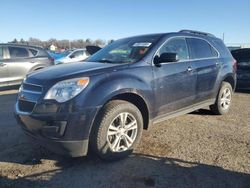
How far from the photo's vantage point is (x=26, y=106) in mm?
3918

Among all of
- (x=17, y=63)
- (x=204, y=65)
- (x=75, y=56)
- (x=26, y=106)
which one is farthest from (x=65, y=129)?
(x=75, y=56)

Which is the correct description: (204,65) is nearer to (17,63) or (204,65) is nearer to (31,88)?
(31,88)

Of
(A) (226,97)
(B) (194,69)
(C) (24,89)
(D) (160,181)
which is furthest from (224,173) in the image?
(A) (226,97)

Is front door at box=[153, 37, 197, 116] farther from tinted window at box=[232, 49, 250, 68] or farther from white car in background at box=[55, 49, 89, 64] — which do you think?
white car in background at box=[55, 49, 89, 64]

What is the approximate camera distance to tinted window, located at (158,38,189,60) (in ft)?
16.3

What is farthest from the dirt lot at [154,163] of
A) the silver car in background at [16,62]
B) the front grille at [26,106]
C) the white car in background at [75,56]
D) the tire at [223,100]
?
the white car in background at [75,56]

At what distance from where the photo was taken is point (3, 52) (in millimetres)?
10070

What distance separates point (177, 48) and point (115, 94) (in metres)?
1.85

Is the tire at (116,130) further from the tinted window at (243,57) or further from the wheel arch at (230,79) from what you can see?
the tinted window at (243,57)

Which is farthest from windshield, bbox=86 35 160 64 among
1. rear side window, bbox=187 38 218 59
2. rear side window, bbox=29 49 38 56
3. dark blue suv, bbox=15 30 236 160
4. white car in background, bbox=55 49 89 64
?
white car in background, bbox=55 49 89 64

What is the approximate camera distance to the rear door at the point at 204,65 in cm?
546

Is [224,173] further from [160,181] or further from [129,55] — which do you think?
[129,55]

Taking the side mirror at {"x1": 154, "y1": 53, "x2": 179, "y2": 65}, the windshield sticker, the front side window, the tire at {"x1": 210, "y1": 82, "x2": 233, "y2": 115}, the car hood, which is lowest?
the tire at {"x1": 210, "y1": 82, "x2": 233, "y2": 115}

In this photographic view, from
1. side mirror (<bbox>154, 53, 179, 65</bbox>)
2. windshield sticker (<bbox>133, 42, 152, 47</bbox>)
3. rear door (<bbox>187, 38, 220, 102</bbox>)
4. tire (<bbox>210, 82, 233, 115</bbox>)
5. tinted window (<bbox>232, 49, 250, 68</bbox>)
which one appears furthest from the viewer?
tinted window (<bbox>232, 49, 250, 68</bbox>)
